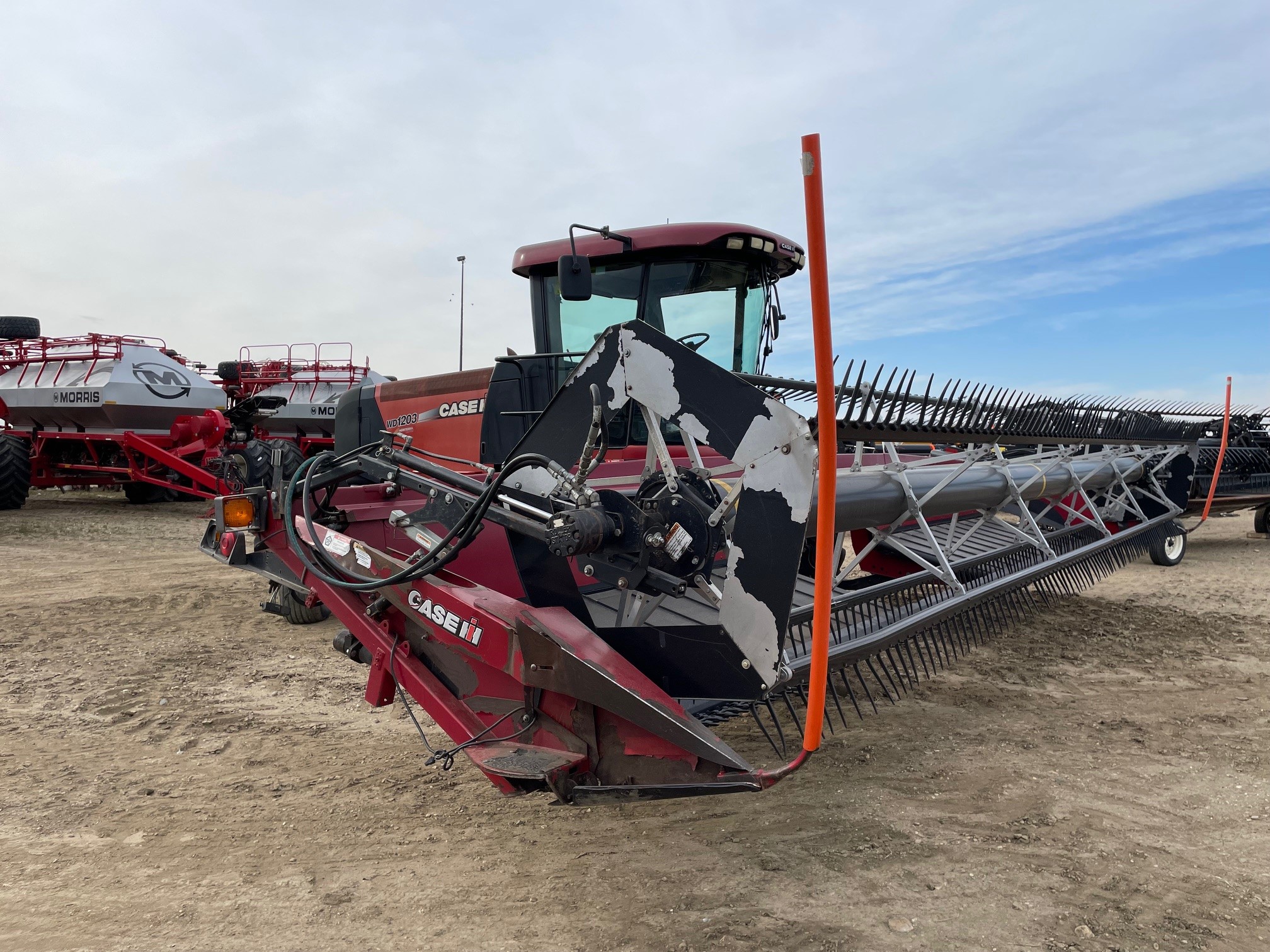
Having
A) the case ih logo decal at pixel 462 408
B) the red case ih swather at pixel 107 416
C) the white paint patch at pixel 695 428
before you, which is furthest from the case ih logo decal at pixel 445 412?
the red case ih swather at pixel 107 416

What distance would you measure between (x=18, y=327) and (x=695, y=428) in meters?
15.0

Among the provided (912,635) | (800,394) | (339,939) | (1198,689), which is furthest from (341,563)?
(1198,689)

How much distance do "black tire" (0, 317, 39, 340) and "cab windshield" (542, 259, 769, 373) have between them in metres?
12.7

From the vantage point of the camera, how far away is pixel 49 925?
2301mm

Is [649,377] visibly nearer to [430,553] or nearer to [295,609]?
[430,553]

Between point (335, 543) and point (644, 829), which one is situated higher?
point (335, 543)

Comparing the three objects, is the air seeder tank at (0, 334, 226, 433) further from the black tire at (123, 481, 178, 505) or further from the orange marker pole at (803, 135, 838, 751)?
the orange marker pole at (803, 135, 838, 751)

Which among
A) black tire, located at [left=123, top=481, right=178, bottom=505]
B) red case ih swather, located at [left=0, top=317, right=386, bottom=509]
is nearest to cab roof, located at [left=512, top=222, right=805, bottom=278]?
red case ih swather, located at [left=0, top=317, right=386, bottom=509]

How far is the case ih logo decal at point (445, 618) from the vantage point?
2574 mm

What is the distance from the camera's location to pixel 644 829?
2814mm

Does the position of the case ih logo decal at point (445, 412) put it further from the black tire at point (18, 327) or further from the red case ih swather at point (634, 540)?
the black tire at point (18, 327)

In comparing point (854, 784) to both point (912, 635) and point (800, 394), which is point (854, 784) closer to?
point (912, 635)

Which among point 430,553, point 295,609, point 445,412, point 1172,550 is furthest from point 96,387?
point 1172,550

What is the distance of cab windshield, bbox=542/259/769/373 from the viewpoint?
4.45 metres
